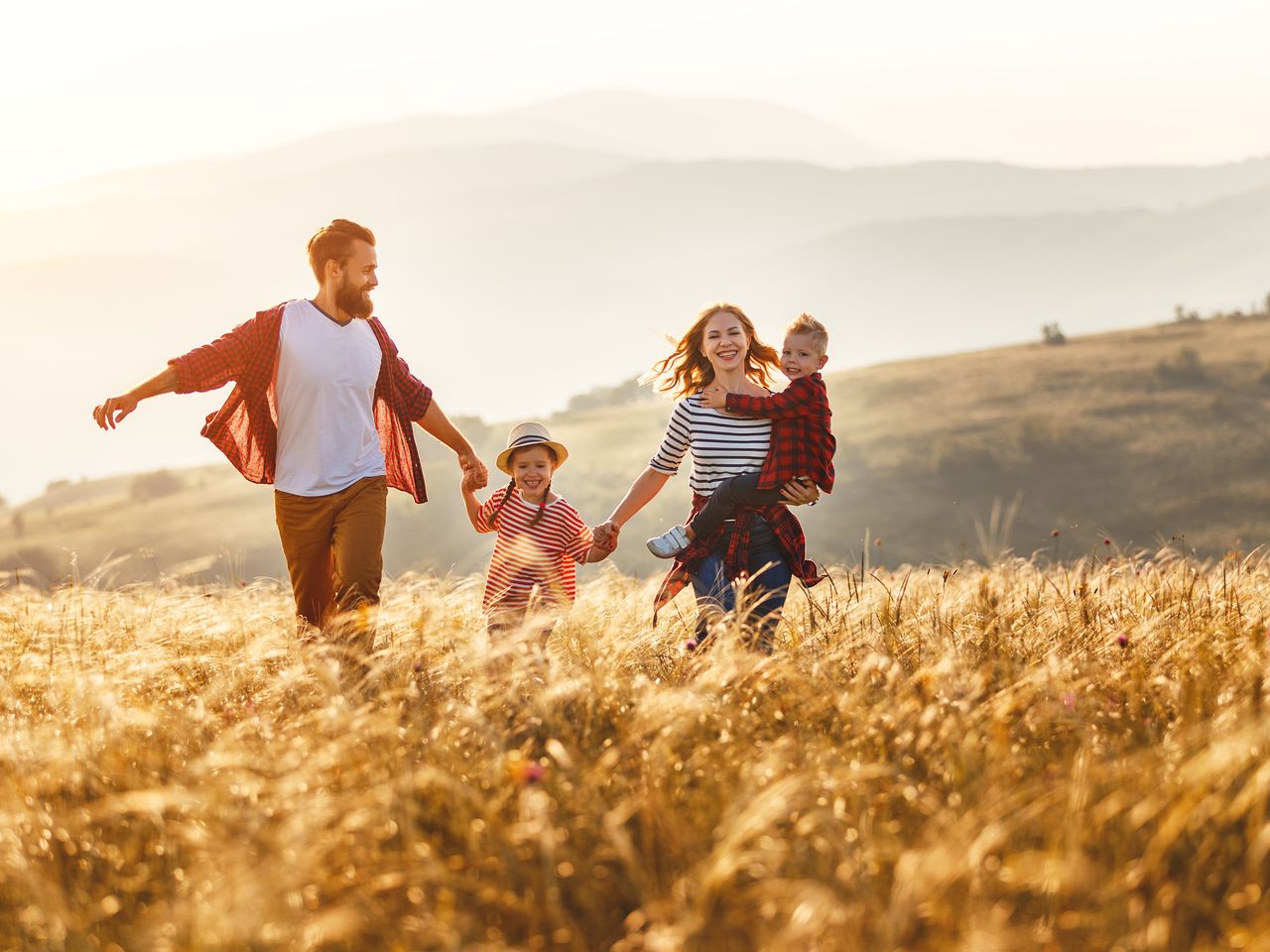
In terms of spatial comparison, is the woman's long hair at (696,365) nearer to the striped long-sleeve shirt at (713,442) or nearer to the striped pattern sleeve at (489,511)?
the striped long-sleeve shirt at (713,442)

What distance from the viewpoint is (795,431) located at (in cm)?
575

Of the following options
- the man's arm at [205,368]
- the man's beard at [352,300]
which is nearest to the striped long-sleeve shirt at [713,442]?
the man's beard at [352,300]

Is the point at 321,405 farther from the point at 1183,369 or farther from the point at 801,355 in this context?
the point at 1183,369

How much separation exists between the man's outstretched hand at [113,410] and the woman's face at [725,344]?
2819mm

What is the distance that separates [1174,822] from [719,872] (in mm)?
1095

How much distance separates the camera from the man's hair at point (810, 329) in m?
5.95

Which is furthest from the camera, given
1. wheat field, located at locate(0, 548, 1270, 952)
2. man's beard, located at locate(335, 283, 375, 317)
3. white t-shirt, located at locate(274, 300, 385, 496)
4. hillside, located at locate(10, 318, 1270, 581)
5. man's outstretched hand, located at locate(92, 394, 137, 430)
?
hillside, located at locate(10, 318, 1270, 581)

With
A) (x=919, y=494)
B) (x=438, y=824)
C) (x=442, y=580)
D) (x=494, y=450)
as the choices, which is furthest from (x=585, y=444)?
(x=438, y=824)

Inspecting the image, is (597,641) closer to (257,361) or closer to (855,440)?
(257,361)

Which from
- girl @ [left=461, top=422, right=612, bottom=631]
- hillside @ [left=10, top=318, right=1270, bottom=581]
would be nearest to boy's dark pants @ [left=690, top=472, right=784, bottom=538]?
girl @ [left=461, top=422, right=612, bottom=631]

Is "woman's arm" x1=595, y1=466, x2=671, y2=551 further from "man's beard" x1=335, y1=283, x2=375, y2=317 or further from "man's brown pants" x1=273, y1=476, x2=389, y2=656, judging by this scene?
"man's beard" x1=335, y1=283, x2=375, y2=317

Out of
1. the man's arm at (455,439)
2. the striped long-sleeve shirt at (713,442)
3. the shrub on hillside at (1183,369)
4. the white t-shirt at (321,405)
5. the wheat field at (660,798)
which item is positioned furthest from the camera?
the shrub on hillside at (1183,369)

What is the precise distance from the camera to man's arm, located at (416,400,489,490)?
639 centimetres

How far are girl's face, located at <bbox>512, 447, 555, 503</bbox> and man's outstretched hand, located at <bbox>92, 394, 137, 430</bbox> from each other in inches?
73.4
